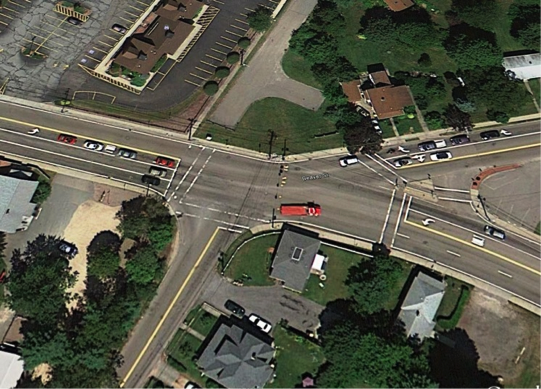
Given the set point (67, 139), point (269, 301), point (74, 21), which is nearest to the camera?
point (269, 301)

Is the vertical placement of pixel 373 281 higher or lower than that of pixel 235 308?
higher

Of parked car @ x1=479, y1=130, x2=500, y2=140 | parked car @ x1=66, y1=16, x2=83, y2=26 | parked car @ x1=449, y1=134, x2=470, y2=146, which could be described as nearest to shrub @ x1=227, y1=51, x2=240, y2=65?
parked car @ x1=66, y1=16, x2=83, y2=26

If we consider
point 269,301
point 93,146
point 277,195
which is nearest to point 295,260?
point 269,301

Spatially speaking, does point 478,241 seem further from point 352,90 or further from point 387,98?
point 352,90

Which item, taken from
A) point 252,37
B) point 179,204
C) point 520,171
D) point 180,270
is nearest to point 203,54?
point 252,37

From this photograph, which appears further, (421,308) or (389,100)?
(389,100)

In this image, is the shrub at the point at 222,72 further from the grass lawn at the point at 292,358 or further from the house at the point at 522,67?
the house at the point at 522,67

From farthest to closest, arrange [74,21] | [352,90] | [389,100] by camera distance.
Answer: [74,21], [352,90], [389,100]
